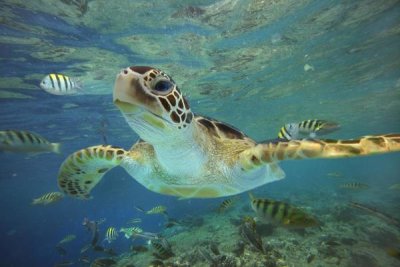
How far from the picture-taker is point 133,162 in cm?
409

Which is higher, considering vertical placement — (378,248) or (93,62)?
(93,62)

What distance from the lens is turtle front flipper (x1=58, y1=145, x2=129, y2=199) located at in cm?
391

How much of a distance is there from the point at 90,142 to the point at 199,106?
1317 centimetres

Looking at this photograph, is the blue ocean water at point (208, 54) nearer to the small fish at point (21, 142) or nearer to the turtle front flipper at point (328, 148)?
the turtle front flipper at point (328, 148)

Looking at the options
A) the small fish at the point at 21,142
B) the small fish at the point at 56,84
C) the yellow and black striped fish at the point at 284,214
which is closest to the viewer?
the yellow and black striped fish at the point at 284,214

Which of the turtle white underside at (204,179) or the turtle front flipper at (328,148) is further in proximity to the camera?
the turtle white underside at (204,179)

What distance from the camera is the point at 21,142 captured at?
397 centimetres

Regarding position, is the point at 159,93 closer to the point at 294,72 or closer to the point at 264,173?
the point at 264,173

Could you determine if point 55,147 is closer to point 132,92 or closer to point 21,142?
point 21,142

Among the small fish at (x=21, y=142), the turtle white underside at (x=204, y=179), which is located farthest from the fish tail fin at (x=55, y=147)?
the turtle white underside at (x=204, y=179)

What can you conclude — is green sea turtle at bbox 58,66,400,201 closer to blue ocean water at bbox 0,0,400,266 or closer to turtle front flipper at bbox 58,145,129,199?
turtle front flipper at bbox 58,145,129,199

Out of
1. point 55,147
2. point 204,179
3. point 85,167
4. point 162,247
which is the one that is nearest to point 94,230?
point 162,247

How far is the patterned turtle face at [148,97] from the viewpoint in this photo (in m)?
2.32

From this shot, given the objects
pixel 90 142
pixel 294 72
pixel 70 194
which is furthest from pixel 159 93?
pixel 90 142
